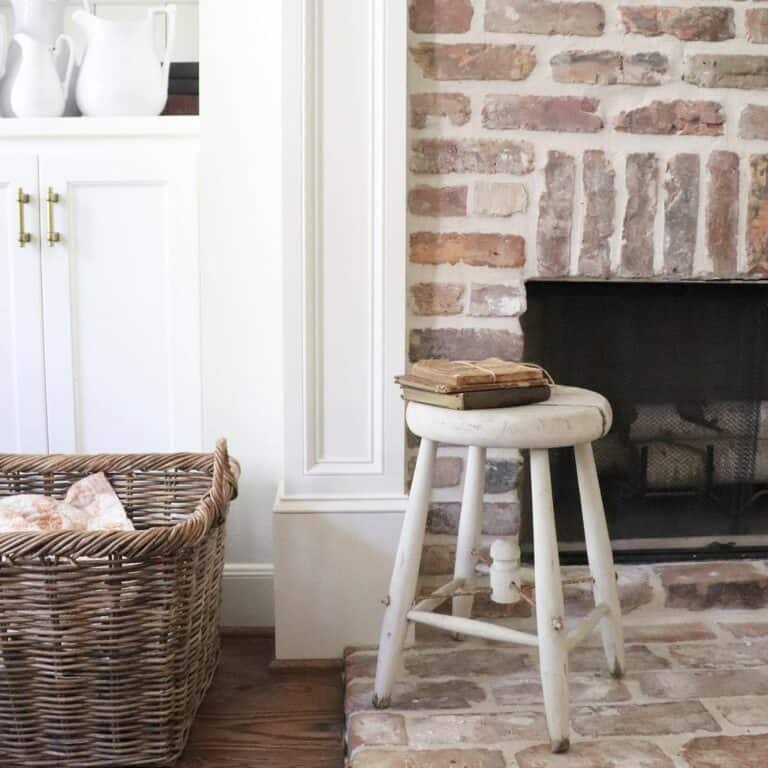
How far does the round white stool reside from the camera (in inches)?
51.9

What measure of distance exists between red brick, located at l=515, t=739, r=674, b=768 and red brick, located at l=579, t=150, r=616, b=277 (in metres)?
0.84

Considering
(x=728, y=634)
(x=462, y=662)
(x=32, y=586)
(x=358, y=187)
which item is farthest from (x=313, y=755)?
(x=358, y=187)

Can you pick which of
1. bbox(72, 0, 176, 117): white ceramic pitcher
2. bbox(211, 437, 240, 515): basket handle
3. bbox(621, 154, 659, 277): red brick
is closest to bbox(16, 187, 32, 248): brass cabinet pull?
bbox(72, 0, 176, 117): white ceramic pitcher

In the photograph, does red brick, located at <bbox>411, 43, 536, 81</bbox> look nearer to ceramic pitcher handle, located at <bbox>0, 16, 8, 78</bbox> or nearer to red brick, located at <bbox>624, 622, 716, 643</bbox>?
ceramic pitcher handle, located at <bbox>0, 16, 8, 78</bbox>

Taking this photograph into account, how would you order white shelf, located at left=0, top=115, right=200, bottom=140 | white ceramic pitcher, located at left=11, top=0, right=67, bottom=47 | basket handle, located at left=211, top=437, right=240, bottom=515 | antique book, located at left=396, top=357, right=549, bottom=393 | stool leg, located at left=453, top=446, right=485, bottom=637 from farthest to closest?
white ceramic pitcher, located at left=11, top=0, right=67, bottom=47, white shelf, located at left=0, top=115, right=200, bottom=140, stool leg, located at left=453, top=446, right=485, bottom=637, basket handle, located at left=211, top=437, right=240, bottom=515, antique book, located at left=396, top=357, right=549, bottom=393

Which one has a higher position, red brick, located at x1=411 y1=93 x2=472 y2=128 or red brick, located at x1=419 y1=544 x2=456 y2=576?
red brick, located at x1=411 y1=93 x2=472 y2=128

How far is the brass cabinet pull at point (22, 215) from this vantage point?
70.7 inches

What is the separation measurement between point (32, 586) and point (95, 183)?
89 cm

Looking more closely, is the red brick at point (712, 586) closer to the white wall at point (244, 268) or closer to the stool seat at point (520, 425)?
the stool seat at point (520, 425)

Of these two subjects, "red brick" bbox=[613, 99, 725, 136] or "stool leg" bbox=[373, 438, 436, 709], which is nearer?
"stool leg" bbox=[373, 438, 436, 709]

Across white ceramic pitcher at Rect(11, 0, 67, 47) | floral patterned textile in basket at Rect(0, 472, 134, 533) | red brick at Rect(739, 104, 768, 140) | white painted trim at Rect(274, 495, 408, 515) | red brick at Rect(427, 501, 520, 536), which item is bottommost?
red brick at Rect(427, 501, 520, 536)

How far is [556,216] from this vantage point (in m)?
1.69

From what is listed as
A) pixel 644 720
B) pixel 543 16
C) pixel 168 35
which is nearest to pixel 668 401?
pixel 644 720

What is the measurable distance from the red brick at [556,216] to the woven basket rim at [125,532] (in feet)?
2.28
